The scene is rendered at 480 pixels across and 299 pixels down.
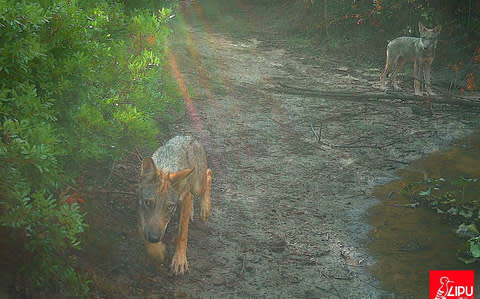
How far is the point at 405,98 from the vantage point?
11984 mm

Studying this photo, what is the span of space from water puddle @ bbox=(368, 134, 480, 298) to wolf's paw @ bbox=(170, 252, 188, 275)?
7.34 feet

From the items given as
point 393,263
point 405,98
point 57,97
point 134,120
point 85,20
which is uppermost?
point 85,20

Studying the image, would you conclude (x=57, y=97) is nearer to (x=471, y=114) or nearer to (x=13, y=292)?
(x=13, y=292)

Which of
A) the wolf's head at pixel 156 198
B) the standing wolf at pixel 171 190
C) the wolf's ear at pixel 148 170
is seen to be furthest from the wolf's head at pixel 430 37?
the wolf's ear at pixel 148 170

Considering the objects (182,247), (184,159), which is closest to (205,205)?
(184,159)

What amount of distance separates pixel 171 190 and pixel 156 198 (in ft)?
0.74

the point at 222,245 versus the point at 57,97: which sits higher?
the point at 57,97

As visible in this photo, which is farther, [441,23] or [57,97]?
[441,23]

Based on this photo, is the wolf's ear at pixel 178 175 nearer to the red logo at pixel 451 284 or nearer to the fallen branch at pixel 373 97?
the red logo at pixel 451 284

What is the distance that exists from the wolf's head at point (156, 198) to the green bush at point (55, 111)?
44cm

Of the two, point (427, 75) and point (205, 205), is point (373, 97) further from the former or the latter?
point (205, 205)

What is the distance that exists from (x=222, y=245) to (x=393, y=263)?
6.93 ft

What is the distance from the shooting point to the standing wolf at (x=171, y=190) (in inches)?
211

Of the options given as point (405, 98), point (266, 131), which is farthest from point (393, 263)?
point (405, 98)
